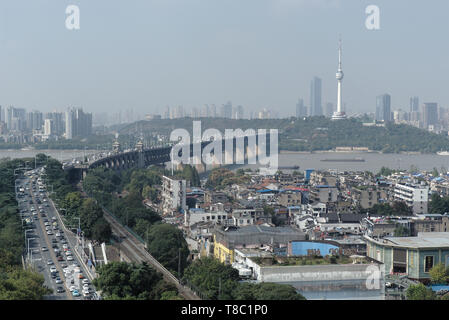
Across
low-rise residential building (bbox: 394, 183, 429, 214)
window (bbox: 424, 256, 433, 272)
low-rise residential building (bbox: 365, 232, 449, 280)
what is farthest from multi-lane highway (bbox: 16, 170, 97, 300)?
low-rise residential building (bbox: 394, 183, 429, 214)

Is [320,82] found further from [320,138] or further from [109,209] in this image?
[109,209]

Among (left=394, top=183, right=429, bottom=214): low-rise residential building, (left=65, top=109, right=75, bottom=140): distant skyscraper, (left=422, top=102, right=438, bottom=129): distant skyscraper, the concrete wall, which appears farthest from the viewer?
(left=422, top=102, right=438, bottom=129): distant skyscraper

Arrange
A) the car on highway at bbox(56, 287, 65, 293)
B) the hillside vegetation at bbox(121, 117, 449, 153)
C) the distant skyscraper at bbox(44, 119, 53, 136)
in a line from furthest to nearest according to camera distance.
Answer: the distant skyscraper at bbox(44, 119, 53, 136)
the hillside vegetation at bbox(121, 117, 449, 153)
the car on highway at bbox(56, 287, 65, 293)

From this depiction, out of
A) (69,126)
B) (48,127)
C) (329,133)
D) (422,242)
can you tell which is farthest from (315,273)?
(329,133)

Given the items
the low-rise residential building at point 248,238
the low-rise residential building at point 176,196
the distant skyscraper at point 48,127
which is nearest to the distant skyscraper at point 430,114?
the distant skyscraper at point 48,127

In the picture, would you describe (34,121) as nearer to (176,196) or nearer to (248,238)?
(176,196)

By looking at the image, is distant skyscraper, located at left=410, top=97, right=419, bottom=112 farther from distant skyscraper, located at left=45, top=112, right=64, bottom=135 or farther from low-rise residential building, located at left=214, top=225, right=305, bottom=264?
low-rise residential building, located at left=214, top=225, right=305, bottom=264

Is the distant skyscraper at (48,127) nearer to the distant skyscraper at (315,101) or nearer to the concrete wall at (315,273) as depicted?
the distant skyscraper at (315,101)
